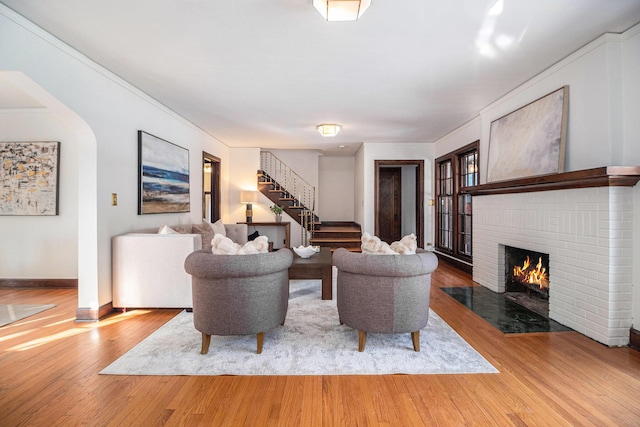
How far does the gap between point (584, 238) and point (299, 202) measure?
20.7ft

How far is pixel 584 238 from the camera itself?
302cm

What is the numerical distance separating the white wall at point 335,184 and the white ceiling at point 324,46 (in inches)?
193

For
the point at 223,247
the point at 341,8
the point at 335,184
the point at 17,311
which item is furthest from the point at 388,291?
the point at 335,184

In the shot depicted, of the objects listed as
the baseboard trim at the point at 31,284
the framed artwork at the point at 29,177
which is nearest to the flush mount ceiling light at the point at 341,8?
the framed artwork at the point at 29,177

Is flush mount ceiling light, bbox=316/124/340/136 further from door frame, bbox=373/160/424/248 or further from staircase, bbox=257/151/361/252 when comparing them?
staircase, bbox=257/151/361/252

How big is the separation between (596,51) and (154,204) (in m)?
5.31

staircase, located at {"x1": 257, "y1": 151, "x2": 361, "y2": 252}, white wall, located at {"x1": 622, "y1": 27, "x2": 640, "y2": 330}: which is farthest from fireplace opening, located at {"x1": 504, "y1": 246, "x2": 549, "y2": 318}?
staircase, located at {"x1": 257, "y1": 151, "x2": 361, "y2": 252}

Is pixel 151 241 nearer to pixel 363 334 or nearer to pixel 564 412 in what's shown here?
pixel 363 334

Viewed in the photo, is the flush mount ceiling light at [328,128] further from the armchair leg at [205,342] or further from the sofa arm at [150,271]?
the armchair leg at [205,342]

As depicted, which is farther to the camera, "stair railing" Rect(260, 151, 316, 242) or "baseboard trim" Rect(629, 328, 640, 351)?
"stair railing" Rect(260, 151, 316, 242)

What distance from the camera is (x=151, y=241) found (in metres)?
3.62

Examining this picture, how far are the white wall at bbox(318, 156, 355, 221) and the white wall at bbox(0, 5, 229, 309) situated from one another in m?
5.85

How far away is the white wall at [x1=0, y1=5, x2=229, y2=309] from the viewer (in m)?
2.70

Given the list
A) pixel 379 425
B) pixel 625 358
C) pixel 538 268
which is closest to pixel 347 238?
pixel 538 268
